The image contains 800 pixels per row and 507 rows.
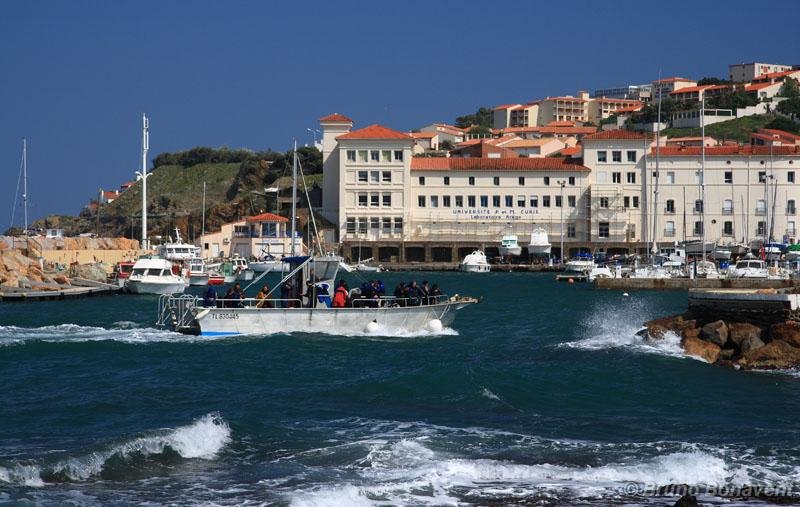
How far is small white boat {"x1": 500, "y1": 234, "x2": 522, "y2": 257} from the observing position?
9650 centimetres

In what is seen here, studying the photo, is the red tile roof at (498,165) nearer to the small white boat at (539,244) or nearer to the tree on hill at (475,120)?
the small white boat at (539,244)

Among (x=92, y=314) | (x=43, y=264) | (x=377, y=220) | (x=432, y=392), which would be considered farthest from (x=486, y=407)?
(x=377, y=220)

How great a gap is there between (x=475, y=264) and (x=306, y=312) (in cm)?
5722

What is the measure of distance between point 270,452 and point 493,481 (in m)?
4.11

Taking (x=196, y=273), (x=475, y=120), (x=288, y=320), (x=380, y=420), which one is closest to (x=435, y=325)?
(x=288, y=320)

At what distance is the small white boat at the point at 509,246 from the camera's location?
96.5m

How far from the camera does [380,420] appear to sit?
21.4 metres

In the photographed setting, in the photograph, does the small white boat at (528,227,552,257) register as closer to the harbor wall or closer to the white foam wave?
the harbor wall

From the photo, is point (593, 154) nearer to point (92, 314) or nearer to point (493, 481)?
point (92, 314)

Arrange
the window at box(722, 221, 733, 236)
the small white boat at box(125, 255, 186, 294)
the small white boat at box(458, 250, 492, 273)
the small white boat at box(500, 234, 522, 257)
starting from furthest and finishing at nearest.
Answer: the small white boat at box(500, 234, 522, 257)
the window at box(722, 221, 733, 236)
the small white boat at box(458, 250, 492, 273)
the small white boat at box(125, 255, 186, 294)

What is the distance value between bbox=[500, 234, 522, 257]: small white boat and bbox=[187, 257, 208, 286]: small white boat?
31.7 m

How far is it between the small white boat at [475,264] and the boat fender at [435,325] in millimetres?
54281

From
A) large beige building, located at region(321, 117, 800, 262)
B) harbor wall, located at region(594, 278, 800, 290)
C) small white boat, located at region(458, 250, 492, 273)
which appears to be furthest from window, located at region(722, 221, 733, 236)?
harbor wall, located at region(594, 278, 800, 290)

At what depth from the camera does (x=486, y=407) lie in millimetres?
22781
